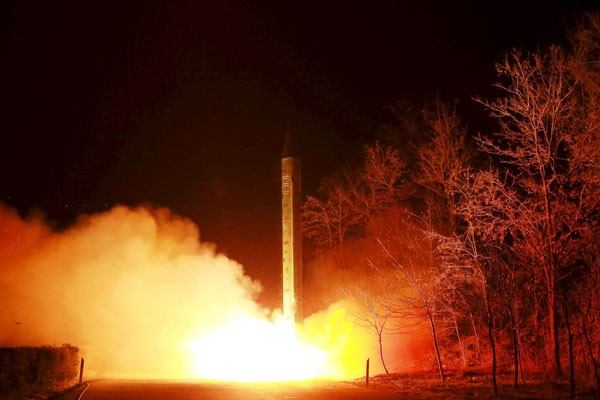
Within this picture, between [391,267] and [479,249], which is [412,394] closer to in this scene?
[479,249]

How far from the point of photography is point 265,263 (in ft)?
184

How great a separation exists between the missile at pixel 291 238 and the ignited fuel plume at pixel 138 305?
230 centimetres

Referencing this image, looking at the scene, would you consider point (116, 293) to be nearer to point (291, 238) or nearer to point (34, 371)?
point (291, 238)

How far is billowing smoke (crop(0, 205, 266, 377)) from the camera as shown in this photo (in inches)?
1481

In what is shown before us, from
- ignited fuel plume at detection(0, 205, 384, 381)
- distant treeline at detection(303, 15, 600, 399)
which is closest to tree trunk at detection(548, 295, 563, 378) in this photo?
distant treeline at detection(303, 15, 600, 399)

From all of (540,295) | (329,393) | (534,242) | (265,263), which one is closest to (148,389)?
(329,393)

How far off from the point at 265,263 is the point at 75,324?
20.5 meters

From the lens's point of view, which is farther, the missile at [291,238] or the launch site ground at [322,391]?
the missile at [291,238]

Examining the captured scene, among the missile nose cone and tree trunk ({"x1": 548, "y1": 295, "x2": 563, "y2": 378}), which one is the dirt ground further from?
the missile nose cone

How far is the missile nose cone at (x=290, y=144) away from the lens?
36469 millimetres

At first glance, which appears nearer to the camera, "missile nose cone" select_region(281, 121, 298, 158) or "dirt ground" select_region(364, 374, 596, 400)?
"dirt ground" select_region(364, 374, 596, 400)

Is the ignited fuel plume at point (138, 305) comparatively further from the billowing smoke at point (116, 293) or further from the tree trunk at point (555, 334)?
the tree trunk at point (555, 334)

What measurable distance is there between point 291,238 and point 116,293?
11.6 meters

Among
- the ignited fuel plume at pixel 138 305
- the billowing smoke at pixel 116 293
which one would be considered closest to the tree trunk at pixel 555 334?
the ignited fuel plume at pixel 138 305
